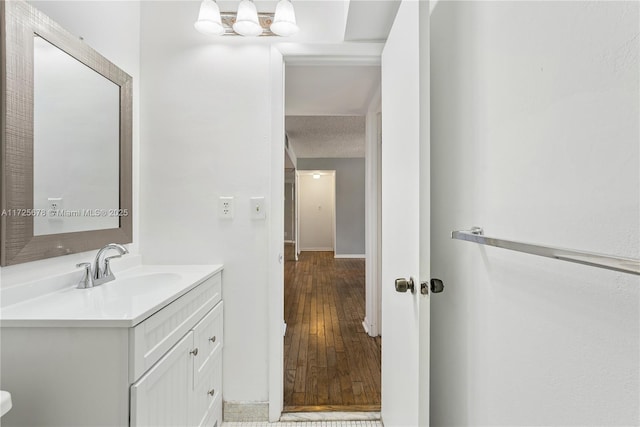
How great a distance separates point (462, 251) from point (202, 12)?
167 cm

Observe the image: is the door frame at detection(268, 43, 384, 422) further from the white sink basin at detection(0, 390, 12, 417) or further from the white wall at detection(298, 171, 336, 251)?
the white wall at detection(298, 171, 336, 251)

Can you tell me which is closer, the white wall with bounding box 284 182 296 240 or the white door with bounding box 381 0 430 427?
the white door with bounding box 381 0 430 427

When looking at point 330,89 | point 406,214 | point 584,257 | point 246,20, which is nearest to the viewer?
point 584,257

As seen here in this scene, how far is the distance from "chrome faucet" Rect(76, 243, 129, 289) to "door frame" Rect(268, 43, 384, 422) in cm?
72

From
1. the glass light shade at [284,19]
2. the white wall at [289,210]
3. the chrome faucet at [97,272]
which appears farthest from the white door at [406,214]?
the white wall at [289,210]

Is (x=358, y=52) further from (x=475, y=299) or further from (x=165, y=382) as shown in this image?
(x=165, y=382)

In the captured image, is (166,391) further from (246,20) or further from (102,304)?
(246,20)

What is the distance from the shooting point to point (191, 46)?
1677 millimetres

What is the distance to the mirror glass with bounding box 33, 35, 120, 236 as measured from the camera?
1078 mm

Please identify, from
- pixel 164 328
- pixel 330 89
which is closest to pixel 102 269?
pixel 164 328

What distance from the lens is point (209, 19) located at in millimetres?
1537

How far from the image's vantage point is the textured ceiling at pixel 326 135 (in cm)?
413

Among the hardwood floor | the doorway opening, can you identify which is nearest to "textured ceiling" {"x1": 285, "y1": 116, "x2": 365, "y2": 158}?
the doorway opening

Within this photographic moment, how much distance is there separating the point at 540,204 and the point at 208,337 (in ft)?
4.70
